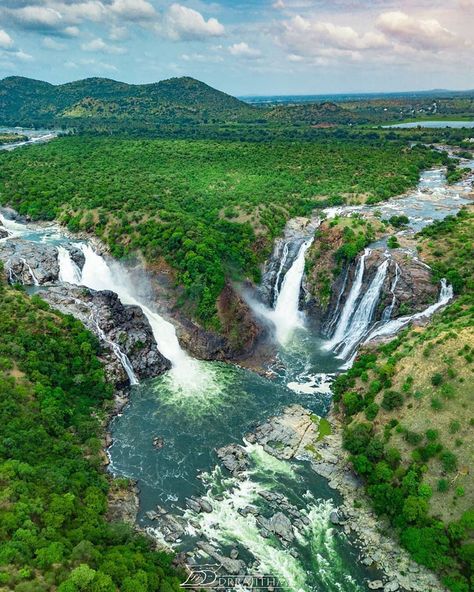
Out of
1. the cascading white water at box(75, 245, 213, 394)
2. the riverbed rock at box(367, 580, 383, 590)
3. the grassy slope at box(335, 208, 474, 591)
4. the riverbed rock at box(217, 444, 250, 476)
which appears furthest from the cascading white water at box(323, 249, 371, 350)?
the riverbed rock at box(367, 580, 383, 590)

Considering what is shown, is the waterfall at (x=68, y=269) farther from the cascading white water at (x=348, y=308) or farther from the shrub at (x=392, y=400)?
the shrub at (x=392, y=400)

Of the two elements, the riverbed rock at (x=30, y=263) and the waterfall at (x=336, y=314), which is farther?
the riverbed rock at (x=30, y=263)

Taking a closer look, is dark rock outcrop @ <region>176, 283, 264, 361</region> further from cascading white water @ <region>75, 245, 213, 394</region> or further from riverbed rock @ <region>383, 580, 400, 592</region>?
riverbed rock @ <region>383, 580, 400, 592</region>

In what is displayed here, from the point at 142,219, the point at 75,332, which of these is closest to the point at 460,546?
the point at 75,332

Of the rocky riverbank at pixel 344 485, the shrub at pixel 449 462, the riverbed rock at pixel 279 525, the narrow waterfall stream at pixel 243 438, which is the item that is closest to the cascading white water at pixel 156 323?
the narrow waterfall stream at pixel 243 438

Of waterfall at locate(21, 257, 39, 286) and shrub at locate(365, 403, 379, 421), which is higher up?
waterfall at locate(21, 257, 39, 286)

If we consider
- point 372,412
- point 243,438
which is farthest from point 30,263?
point 372,412
